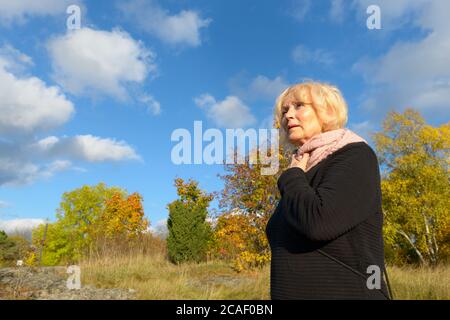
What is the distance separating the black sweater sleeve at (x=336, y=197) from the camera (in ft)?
4.77

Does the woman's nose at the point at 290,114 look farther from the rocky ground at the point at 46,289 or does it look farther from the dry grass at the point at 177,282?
the rocky ground at the point at 46,289

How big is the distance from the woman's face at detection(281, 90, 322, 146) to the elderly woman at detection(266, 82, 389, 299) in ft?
0.29

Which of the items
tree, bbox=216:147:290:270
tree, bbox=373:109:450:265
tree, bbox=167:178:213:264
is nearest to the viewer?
tree, bbox=216:147:290:270

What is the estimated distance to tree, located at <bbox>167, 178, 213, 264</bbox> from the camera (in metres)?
18.5

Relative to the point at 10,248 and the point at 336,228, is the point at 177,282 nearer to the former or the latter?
the point at 336,228

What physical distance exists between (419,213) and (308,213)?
2546 centimetres

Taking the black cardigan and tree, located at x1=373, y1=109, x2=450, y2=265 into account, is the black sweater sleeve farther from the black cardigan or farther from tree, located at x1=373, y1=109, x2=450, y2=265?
tree, located at x1=373, y1=109, x2=450, y2=265

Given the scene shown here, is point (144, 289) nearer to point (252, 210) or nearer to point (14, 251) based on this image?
point (252, 210)

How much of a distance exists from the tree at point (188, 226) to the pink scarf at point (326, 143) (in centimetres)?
1564

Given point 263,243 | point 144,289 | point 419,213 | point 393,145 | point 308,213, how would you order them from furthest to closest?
1. point 393,145
2. point 419,213
3. point 263,243
4. point 144,289
5. point 308,213

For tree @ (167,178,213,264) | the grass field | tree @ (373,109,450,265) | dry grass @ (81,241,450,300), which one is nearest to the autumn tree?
tree @ (167,178,213,264)

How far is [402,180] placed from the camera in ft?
80.5

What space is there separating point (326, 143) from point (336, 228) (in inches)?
17.2
